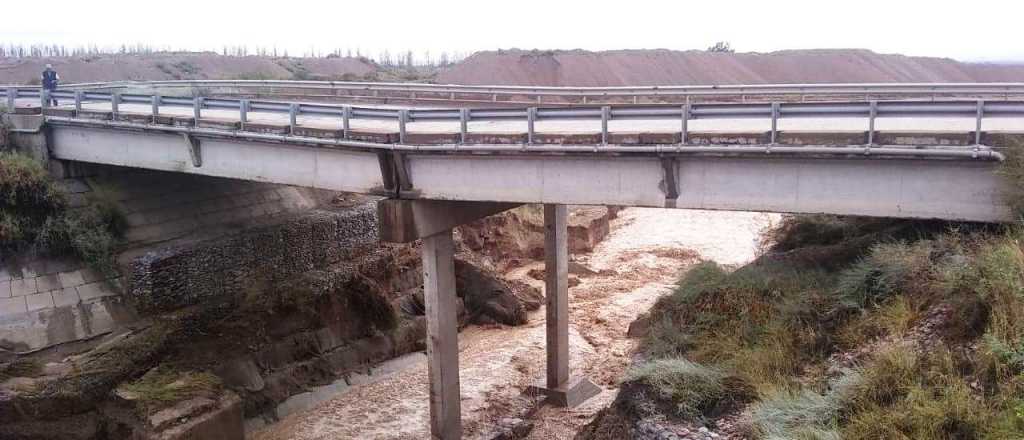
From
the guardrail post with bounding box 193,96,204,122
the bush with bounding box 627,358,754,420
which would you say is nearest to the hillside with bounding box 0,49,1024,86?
the guardrail post with bounding box 193,96,204,122

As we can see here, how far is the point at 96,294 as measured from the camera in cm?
1900

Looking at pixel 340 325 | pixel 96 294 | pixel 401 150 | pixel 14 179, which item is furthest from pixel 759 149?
pixel 14 179

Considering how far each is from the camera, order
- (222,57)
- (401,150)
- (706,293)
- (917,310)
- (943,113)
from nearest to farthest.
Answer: (917,310) → (943,113) → (706,293) → (401,150) → (222,57)

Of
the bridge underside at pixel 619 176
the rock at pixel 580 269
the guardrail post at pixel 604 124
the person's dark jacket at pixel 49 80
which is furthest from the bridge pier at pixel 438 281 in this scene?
the rock at pixel 580 269

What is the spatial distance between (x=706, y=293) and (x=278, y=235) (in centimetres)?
1400

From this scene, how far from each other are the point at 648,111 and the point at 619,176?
4.62ft

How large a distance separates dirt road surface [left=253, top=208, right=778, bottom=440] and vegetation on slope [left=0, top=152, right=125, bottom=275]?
21.7 feet

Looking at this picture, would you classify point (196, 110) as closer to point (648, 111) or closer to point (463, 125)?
point (463, 125)

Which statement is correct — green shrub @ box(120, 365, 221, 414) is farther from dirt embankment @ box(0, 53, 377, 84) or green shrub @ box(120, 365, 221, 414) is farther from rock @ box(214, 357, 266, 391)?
dirt embankment @ box(0, 53, 377, 84)

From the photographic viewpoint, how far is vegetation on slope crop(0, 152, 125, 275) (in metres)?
19.1

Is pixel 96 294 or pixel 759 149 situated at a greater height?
pixel 759 149

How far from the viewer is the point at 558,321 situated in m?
19.8

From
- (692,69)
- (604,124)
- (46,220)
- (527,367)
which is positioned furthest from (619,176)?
(692,69)

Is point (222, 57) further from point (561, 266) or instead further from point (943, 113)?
point (943, 113)
